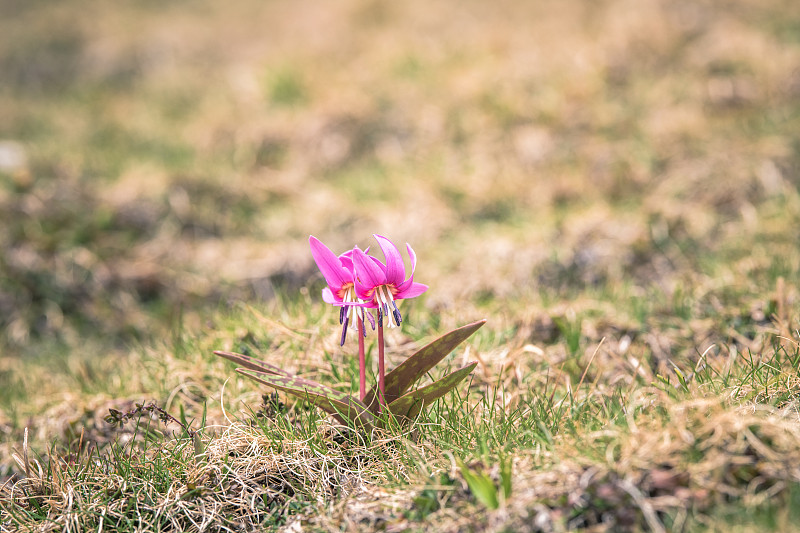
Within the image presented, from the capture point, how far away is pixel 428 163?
6109 millimetres

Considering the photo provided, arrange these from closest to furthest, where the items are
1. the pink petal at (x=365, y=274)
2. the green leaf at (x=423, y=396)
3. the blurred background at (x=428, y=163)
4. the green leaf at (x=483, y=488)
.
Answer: the green leaf at (x=483, y=488)
the pink petal at (x=365, y=274)
the green leaf at (x=423, y=396)
the blurred background at (x=428, y=163)

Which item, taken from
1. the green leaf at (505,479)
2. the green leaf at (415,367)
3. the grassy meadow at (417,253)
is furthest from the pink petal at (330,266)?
the green leaf at (505,479)

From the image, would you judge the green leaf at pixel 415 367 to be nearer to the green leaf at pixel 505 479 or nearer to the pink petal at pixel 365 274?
the pink petal at pixel 365 274

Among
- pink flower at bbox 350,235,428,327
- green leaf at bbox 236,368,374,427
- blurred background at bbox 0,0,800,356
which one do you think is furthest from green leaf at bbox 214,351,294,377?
blurred background at bbox 0,0,800,356

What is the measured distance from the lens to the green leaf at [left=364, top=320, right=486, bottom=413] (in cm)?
198

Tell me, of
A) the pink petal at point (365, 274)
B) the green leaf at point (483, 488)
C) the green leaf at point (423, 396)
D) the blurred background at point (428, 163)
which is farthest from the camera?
the blurred background at point (428, 163)

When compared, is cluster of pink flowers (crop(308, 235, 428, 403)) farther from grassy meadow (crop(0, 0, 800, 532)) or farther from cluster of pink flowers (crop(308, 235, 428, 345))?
grassy meadow (crop(0, 0, 800, 532))

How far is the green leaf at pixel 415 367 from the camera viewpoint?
1.98 meters

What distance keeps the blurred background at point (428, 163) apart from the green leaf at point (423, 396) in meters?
1.25

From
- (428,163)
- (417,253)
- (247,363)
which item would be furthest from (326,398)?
(428,163)

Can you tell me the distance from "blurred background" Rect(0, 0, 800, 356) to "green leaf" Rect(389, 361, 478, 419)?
1245mm

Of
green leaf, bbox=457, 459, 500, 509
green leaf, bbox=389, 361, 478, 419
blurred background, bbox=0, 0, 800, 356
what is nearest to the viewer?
green leaf, bbox=457, 459, 500, 509

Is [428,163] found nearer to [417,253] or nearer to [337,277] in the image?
[417,253]

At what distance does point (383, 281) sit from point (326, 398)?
0.44 meters
